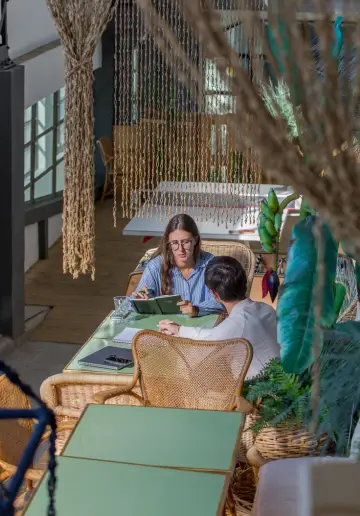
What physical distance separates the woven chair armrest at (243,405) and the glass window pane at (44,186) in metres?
6.26

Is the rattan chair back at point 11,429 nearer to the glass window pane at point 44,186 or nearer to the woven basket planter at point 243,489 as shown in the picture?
the woven basket planter at point 243,489

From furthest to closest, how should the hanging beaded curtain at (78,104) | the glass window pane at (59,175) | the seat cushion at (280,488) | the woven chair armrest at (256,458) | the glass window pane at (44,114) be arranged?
1. the glass window pane at (59,175)
2. the glass window pane at (44,114)
3. the hanging beaded curtain at (78,104)
4. the woven chair armrest at (256,458)
5. the seat cushion at (280,488)

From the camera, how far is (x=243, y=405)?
12.0 feet

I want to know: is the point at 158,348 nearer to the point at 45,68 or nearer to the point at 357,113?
the point at 357,113

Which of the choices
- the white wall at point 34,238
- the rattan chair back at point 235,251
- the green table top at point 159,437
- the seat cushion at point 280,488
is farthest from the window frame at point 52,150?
the seat cushion at point 280,488

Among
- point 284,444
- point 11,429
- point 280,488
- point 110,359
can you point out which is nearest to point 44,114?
point 110,359

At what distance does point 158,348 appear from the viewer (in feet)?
13.4

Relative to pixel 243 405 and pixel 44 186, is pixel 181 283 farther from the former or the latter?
pixel 44 186

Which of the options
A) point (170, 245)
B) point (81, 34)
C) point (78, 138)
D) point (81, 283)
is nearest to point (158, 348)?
point (170, 245)

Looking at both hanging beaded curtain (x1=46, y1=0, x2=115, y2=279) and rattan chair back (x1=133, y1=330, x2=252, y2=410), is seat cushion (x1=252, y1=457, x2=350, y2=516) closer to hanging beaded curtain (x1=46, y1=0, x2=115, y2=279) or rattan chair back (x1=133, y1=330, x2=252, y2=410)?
rattan chair back (x1=133, y1=330, x2=252, y2=410)

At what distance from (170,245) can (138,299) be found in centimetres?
68

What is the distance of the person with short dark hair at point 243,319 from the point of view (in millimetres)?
4184

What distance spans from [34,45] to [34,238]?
230cm

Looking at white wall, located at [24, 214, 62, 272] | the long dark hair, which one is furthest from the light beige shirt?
white wall, located at [24, 214, 62, 272]
